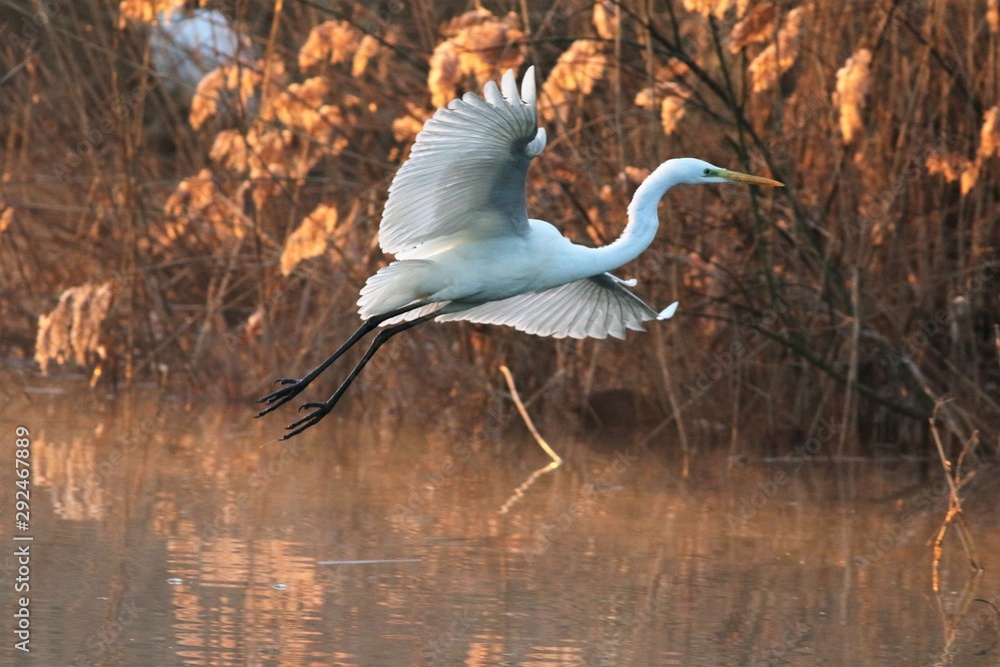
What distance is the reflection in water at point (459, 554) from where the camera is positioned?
401cm

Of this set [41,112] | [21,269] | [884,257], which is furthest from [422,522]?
[41,112]

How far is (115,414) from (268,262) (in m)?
1.16

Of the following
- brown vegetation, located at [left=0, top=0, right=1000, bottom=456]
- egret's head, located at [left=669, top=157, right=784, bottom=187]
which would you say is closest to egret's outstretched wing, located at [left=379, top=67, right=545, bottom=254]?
egret's head, located at [left=669, top=157, right=784, bottom=187]

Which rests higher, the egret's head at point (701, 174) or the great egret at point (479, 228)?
the egret's head at point (701, 174)

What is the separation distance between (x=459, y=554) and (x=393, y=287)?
38.5 inches

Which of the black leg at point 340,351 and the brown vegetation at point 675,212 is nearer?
the black leg at point 340,351

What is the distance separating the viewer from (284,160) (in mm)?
7184

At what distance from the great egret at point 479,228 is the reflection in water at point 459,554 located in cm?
72

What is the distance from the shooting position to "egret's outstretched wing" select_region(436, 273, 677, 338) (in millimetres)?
5328

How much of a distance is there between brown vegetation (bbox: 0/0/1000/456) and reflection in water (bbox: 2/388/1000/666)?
57cm

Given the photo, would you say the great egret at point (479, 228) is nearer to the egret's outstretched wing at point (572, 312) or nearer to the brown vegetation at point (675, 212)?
the egret's outstretched wing at point (572, 312)

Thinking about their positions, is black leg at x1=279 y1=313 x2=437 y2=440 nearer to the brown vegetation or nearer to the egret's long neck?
the egret's long neck

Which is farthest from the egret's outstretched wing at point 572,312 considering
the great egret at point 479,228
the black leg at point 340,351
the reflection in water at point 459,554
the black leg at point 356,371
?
the reflection in water at point 459,554

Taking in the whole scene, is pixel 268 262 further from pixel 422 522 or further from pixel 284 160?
pixel 422 522
